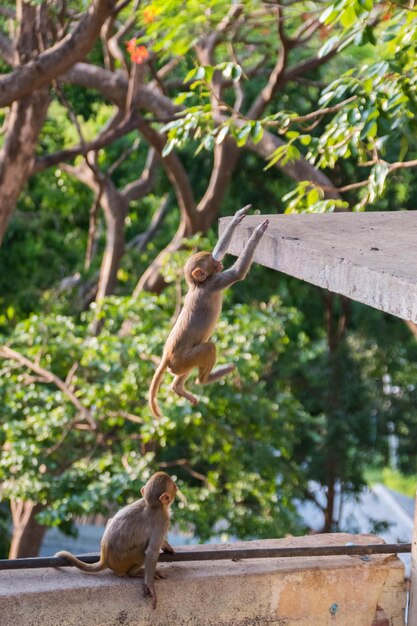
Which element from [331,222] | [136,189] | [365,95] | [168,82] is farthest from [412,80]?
[136,189]

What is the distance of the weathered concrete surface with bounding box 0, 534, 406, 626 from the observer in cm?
392

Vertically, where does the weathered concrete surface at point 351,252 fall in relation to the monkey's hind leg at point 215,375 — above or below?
above

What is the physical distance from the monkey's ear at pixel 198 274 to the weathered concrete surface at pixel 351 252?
237 mm

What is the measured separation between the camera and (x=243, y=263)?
3893mm

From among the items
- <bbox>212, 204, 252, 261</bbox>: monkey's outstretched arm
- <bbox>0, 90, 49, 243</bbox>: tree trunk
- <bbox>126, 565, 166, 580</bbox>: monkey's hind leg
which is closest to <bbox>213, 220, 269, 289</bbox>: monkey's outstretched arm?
<bbox>212, 204, 252, 261</bbox>: monkey's outstretched arm

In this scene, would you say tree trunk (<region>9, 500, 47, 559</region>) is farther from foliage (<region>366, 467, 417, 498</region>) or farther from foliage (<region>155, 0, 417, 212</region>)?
foliage (<region>366, 467, 417, 498</region>)

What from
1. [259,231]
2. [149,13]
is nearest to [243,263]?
[259,231]

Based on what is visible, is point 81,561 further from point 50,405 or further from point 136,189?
point 136,189

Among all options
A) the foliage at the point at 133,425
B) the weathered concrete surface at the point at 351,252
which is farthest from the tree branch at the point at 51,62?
the weathered concrete surface at the point at 351,252

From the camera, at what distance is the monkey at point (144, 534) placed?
3.94 metres

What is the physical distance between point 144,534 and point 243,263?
1.07 metres

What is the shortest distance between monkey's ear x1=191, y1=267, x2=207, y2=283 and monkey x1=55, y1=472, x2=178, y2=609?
2.46 ft

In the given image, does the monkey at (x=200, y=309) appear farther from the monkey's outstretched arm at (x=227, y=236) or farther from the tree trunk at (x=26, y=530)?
the tree trunk at (x=26, y=530)

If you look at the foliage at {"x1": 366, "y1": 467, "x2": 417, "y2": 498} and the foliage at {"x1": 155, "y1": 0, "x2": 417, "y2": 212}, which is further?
the foliage at {"x1": 366, "y1": 467, "x2": 417, "y2": 498}
